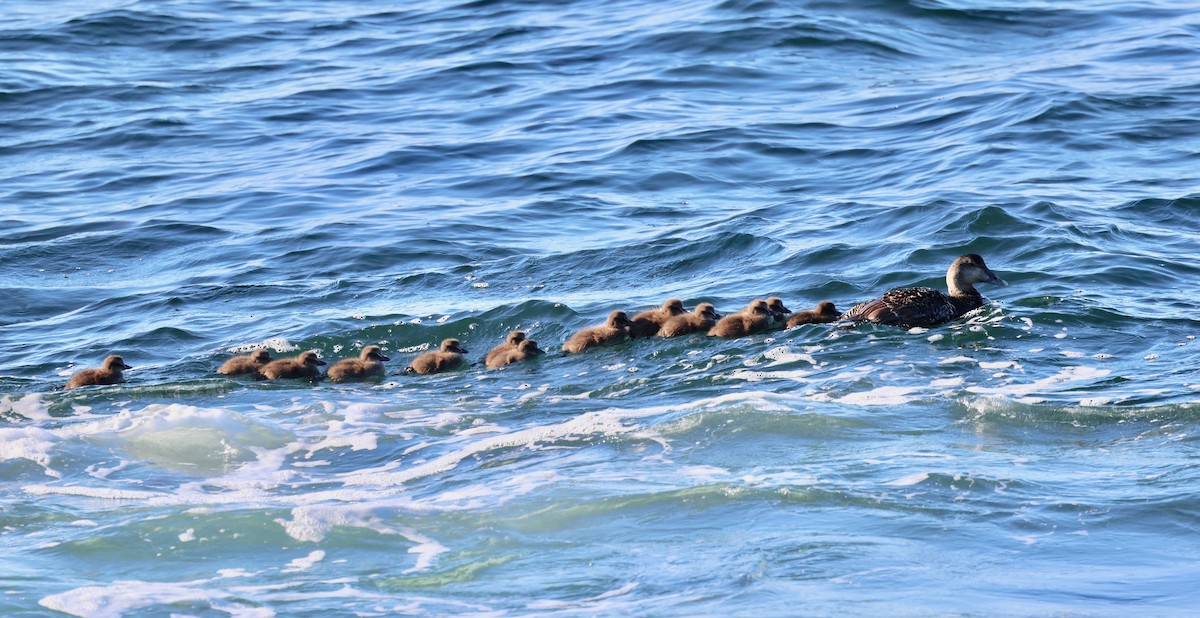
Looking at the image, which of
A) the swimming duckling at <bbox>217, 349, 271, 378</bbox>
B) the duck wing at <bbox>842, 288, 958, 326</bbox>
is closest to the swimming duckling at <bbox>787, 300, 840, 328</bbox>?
the duck wing at <bbox>842, 288, 958, 326</bbox>

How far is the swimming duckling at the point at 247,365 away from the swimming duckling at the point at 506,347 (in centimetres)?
152

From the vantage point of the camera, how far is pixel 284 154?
18828 mm

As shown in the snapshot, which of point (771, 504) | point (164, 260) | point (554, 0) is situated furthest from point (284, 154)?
point (771, 504)

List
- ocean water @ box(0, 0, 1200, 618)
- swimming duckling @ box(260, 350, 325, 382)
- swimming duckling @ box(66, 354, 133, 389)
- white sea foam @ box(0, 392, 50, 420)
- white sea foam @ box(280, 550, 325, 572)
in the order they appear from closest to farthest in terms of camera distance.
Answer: ocean water @ box(0, 0, 1200, 618) < white sea foam @ box(280, 550, 325, 572) < white sea foam @ box(0, 392, 50, 420) < swimming duckling @ box(66, 354, 133, 389) < swimming duckling @ box(260, 350, 325, 382)

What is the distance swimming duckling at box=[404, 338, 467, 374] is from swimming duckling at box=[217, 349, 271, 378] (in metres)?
0.98

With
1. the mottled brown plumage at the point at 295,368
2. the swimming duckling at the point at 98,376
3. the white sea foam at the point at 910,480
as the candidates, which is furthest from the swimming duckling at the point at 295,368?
the white sea foam at the point at 910,480

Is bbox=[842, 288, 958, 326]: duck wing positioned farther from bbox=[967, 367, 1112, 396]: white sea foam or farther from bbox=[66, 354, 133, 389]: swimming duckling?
bbox=[66, 354, 133, 389]: swimming duckling

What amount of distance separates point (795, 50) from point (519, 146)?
5.57m

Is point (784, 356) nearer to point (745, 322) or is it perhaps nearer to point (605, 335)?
point (745, 322)

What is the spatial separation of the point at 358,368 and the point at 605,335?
1.69m

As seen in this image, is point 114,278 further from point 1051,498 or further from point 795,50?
point 795,50

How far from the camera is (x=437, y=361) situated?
11.0 m

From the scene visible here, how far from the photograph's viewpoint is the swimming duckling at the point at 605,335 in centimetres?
1096

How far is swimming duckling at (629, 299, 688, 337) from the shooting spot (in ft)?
36.3
